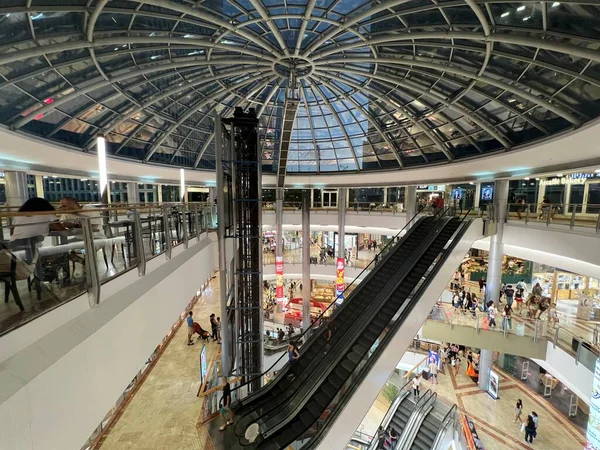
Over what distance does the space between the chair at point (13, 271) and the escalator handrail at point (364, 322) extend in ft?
26.1

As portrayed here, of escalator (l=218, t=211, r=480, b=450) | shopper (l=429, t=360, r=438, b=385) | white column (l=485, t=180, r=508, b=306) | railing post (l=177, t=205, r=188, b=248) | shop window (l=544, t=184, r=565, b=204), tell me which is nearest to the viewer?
railing post (l=177, t=205, r=188, b=248)

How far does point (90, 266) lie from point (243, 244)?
921 centimetres

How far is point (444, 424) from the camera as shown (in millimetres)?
14859

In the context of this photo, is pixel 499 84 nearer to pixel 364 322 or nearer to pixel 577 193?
pixel 364 322

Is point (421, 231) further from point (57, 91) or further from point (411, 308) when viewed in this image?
point (57, 91)

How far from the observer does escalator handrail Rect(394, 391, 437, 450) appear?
14779 millimetres

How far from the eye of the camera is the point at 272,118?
2206cm

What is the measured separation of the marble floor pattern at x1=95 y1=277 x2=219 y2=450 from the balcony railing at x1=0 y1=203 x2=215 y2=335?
21.5 feet

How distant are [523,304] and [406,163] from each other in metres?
11.7

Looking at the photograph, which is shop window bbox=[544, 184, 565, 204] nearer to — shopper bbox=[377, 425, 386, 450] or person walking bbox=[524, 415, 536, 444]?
person walking bbox=[524, 415, 536, 444]

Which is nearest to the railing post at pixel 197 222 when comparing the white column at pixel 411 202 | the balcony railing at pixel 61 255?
the balcony railing at pixel 61 255

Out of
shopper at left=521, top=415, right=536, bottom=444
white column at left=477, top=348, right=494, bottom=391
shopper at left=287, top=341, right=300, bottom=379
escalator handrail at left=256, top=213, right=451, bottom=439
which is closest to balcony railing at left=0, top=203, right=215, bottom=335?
escalator handrail at left=256, top=213, right=451, bottom=439

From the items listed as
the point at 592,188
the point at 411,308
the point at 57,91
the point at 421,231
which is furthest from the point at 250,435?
the point at 592,188

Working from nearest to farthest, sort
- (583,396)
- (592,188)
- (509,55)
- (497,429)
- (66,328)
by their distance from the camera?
1. (66,328)
2. (509,55)
3. (583,396)
4. (497,429)
5. (592,188)
